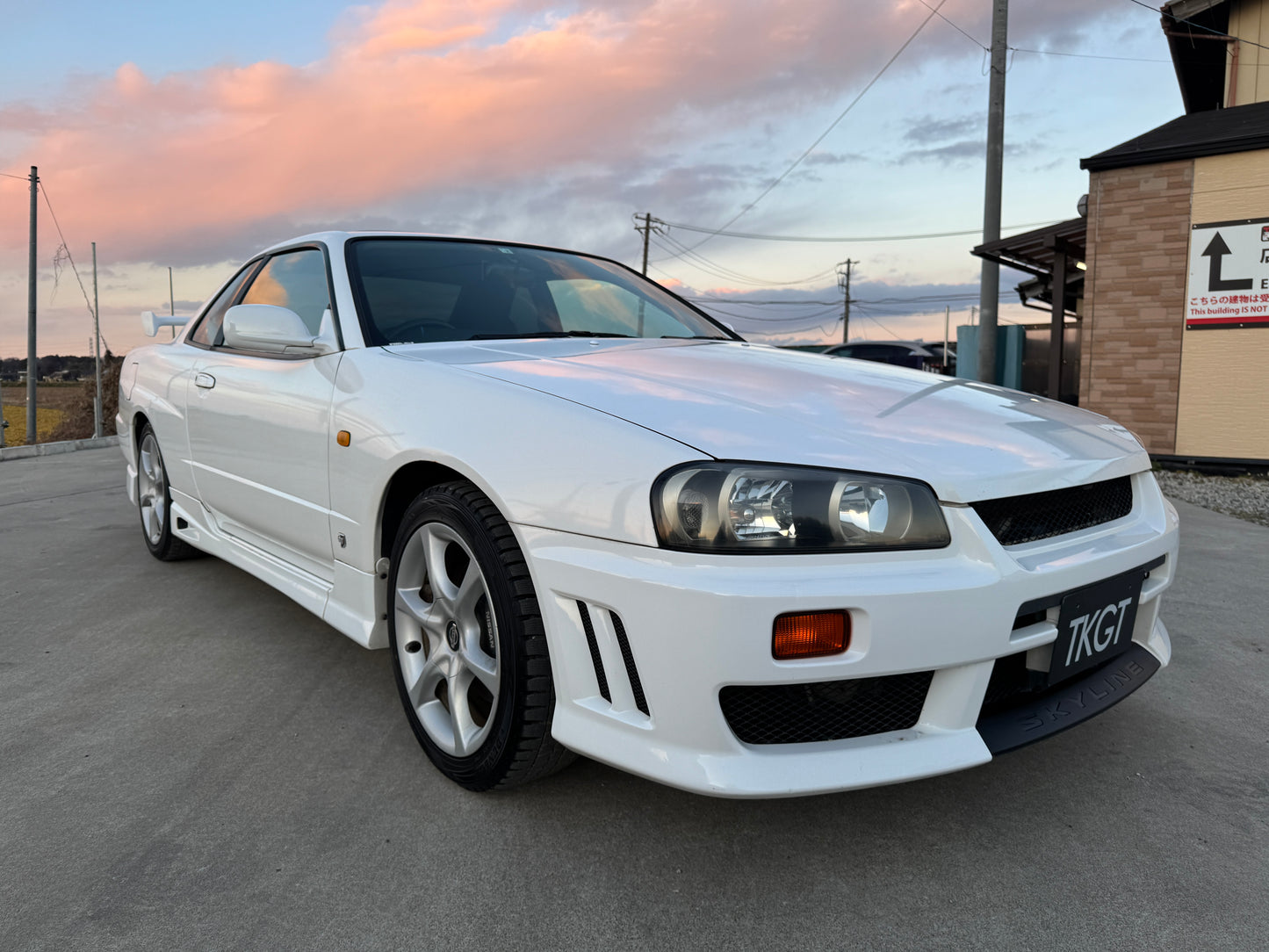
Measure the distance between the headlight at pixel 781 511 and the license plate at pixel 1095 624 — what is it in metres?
0.38

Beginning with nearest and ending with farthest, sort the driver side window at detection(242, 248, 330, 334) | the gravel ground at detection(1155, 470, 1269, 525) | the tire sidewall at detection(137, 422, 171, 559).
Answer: the driver side window at detection(242, 248, 330, 334) < the tire sidewall at detection(137, 422, 171, 559) < the gravel ground at detection(1155, 470, 1269, 525)

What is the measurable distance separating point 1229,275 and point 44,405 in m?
46.8

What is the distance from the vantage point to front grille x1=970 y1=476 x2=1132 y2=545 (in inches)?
66.4

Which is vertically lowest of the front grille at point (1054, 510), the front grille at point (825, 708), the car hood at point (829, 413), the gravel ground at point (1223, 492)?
the gravel ground at point (1223, 492)

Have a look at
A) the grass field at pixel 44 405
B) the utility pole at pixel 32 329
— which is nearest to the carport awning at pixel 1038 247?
the utility pole at pixel 32 329

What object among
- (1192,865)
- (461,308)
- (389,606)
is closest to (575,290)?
(461,308)

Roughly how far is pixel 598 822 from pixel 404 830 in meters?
0.42

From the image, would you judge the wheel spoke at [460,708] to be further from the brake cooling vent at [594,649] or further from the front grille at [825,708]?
the front grille at [825,708]

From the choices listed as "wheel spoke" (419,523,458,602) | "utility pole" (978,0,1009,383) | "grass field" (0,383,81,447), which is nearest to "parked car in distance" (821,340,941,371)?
"utility pole" (978,0,1009,383)

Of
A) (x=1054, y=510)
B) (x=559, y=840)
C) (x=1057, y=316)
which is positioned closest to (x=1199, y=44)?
(x=1057, y=316)

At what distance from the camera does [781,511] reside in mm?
1535

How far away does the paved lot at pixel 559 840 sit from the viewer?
1538mm

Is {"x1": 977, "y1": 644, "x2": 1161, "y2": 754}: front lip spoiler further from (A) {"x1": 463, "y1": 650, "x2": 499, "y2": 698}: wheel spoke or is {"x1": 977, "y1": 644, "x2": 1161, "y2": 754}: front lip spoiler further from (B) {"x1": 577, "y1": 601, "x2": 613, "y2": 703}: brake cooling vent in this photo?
(A) {"x1": 463, "y1": 650, "x2": 499, "y2": 698}: wheel spoke

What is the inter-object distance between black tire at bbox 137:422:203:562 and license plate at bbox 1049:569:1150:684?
3.69 meters
